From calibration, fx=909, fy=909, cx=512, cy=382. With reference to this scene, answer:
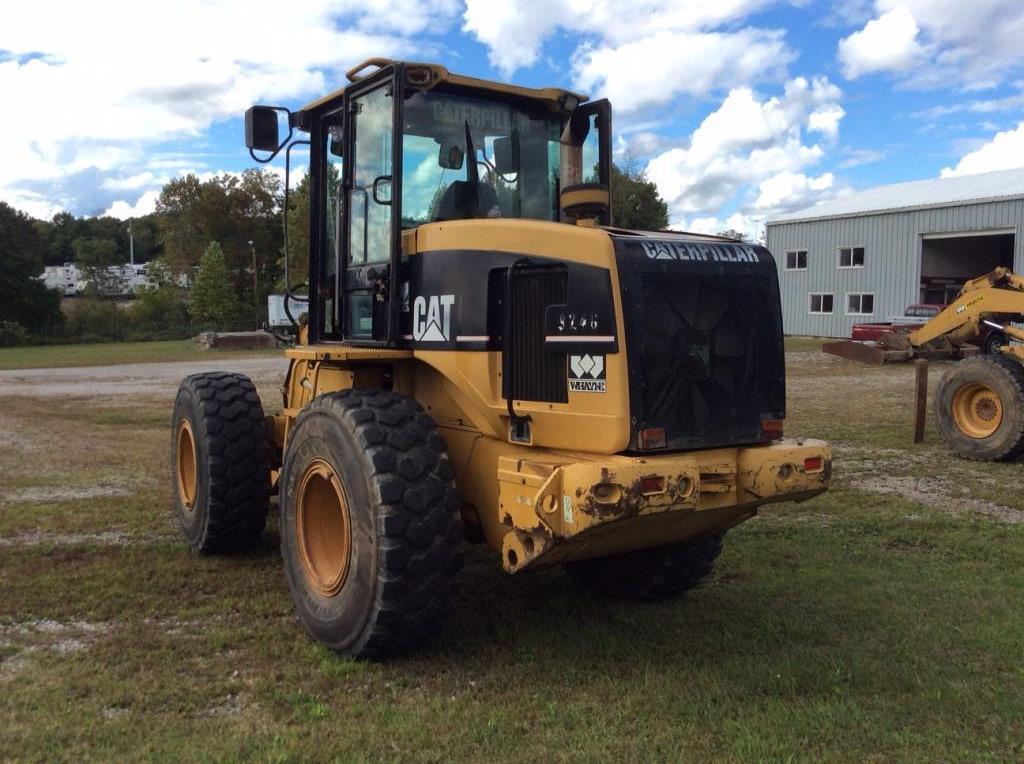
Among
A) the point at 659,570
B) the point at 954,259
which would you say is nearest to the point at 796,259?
the point at 954,259

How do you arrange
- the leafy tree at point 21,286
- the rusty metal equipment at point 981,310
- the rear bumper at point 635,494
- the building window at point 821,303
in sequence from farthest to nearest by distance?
1. the leafy tree at point 21,286
2. the building window at point 821,303
3. the rusty metal equipment at point 981,310
4. the rear bumper at point 635,494

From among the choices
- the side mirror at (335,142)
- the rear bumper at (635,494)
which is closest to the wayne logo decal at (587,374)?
the rear bumper at (635,494)

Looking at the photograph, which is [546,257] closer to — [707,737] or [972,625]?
[707,737]

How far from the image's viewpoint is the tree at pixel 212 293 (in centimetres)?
5678

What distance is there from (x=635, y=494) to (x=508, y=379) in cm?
97

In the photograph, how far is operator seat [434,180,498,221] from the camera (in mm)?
5109

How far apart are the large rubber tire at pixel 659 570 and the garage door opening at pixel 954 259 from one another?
111 ft

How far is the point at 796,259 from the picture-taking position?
4106cm

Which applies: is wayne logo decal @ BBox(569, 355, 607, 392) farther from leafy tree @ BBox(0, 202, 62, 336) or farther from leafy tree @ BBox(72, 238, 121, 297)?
leafy tree @ BBox(72, 238, 121, 297)

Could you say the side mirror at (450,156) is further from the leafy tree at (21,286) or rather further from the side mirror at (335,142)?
the leafy tree at (21,286)

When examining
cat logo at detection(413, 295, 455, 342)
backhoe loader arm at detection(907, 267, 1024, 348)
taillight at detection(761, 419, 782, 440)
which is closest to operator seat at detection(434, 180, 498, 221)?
cat logo at detection(413, 295, 455, 342)

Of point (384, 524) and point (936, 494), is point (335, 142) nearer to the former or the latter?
point (384, 524)

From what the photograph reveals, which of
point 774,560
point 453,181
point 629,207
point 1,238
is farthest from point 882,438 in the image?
point 1,238

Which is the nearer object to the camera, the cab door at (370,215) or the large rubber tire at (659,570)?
the cab door at (370,215)
